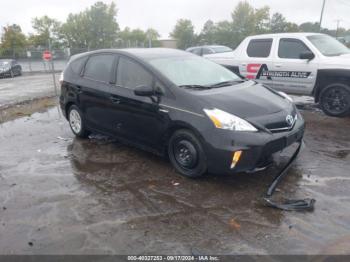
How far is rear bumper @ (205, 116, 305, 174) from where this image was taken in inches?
155

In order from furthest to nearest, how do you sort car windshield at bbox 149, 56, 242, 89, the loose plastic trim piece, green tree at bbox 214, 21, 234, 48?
green tree at bbox 214, 21, 234, 48 → car windshield at bbox 149, 56, 242, 89 → the loose plastic trim piece

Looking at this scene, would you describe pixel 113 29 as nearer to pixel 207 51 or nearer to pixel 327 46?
pixel 207 51

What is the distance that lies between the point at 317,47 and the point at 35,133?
6626 millimetres

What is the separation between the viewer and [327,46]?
784 cm

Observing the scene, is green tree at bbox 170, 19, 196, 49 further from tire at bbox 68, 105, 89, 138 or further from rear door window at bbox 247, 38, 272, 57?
tire at bbox 68, 105, 89, 138

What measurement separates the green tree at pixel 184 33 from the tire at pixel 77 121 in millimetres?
46889

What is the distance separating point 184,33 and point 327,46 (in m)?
46.9

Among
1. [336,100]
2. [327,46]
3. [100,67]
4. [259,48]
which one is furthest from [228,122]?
[259,48]

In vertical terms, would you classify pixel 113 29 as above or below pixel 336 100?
above

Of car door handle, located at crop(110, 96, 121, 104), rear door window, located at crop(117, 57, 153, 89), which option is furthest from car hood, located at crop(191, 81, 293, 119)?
car door handle, located at crop(110, 96, 121, 104)

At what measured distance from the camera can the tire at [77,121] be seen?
20.8 feet

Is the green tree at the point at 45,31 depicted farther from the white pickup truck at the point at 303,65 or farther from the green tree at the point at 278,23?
the white pickup truck at the point at 303,65

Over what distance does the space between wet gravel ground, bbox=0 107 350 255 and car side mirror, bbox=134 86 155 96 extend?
1.13 metres

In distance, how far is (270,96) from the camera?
4.76m
